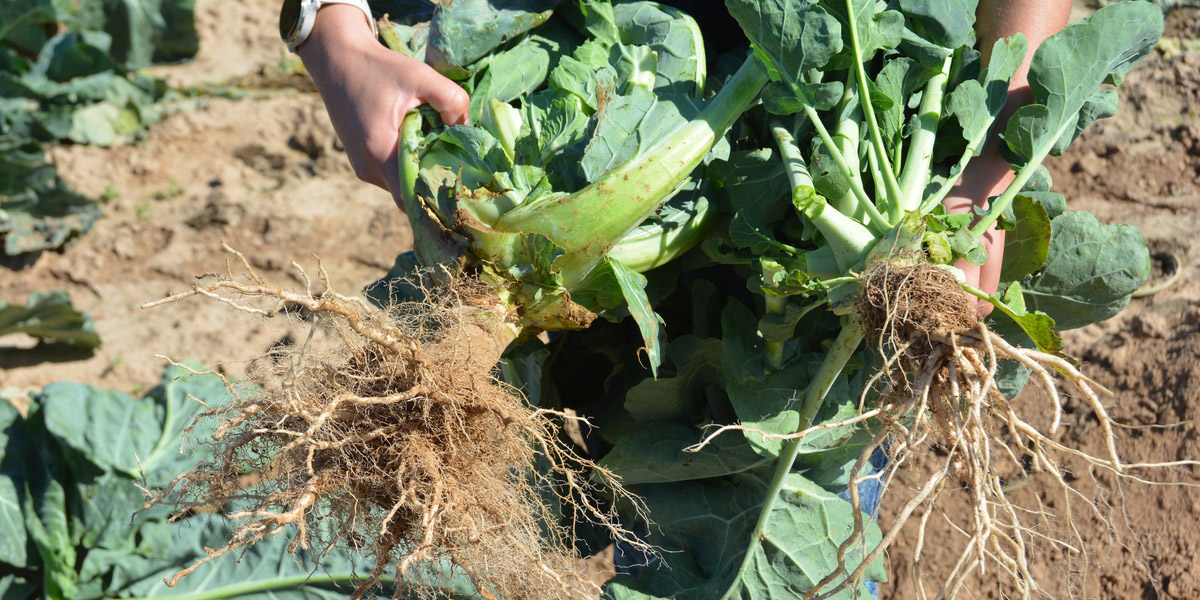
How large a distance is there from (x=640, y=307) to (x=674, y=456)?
15.7 inches

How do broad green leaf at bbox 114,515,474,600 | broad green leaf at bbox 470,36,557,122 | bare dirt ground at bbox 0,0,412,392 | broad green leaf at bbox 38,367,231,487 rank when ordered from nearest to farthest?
broad green leaf at bbox 470,36,557,122 → broad green leaf at bbox 114,515,474,600 → broad green leaf at bbox 38,367,231,487 → bare dirt ground at bbox 0,0,412,392

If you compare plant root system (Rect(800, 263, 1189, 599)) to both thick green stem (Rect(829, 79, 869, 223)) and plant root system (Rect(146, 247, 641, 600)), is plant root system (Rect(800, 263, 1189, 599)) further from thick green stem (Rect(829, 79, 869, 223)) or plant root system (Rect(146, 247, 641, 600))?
plant root system (Rect(146, 247, 641, 600))

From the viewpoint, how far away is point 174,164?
14.3 ft

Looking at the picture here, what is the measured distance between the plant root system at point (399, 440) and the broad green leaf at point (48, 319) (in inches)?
88.6

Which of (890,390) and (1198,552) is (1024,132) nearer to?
(890,390)

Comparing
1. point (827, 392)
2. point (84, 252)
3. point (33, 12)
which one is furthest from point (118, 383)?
point (827, 392)

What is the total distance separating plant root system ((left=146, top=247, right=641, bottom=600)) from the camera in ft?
4.63

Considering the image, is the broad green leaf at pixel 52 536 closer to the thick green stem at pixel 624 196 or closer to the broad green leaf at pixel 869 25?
the thick green stem at pixel 624 196

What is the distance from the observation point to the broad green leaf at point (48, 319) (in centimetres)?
330

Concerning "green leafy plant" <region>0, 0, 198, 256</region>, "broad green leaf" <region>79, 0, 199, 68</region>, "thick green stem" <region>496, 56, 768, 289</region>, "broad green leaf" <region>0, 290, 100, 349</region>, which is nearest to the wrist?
"thick green stem" <region>496, 56, 768, 289</region>

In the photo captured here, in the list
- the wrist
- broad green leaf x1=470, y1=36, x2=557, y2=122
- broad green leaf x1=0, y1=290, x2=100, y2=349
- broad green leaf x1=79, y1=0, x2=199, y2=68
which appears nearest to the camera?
broad green leaf x1=470, y1=36, x2=557, y2=122

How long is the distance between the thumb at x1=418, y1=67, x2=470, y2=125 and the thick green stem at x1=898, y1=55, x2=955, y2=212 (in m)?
0.77

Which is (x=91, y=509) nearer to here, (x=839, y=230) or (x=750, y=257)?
(x=750, y=257)

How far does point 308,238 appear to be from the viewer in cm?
385
